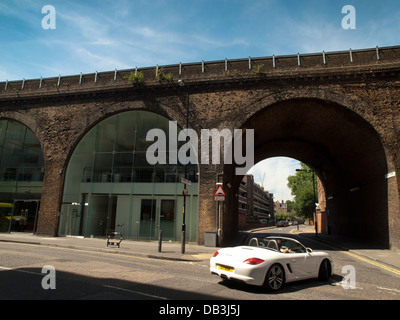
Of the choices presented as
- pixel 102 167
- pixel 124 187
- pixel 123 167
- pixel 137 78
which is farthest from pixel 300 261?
pixel 102 167

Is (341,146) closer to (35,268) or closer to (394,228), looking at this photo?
(394,228)

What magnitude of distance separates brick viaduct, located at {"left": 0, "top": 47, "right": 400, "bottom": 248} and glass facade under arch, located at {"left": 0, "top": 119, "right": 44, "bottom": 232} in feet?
3.77

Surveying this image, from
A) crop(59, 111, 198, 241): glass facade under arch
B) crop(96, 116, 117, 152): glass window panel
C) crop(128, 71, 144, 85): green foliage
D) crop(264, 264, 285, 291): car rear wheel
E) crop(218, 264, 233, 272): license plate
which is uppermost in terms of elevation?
crop(128, 71, 144, 85): green foliage

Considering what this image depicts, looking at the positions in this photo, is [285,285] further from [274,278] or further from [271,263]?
[271,263]

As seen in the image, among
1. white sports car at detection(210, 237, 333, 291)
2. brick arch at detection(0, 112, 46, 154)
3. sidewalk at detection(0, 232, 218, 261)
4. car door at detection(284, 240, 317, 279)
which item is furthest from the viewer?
brick arch at detection(0, 112, 46, 154)

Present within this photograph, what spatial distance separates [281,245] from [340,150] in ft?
56.5

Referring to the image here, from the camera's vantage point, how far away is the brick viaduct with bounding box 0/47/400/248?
54.3 ft

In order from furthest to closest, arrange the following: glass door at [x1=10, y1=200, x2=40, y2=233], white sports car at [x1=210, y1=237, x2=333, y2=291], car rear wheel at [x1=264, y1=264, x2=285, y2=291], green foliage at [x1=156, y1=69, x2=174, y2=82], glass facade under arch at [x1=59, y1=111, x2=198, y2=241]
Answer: glass door at [x1=10, y1=200, x2=40, y2=233] < green foliage at [x1=156, y1=69, x2=174, y2=82] < glass facade under arch at [x1=59, y1=111, x2=198, y2=241] < car rear wheel at [x1=264, y1=264, x2=285, y2=291] < white sports car at [x1=210, y1=237, x2=333, y2=291]

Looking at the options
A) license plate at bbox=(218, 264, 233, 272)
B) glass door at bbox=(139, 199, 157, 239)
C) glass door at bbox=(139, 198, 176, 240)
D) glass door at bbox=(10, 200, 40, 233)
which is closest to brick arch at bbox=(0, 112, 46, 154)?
glass door at bbox=(10, 200, 40, 233)

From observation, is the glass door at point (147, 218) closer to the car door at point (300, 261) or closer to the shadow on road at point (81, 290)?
the shadow on road at point (81, 290)

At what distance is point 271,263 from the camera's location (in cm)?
627

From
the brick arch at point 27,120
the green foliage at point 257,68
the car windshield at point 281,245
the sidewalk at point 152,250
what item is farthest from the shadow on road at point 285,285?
the brick arch at point 27,120

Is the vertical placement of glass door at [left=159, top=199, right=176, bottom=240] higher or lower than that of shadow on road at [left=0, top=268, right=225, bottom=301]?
higher

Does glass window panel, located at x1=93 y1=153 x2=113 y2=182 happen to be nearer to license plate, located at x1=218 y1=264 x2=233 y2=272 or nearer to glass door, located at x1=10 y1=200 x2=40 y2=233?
glass door, located at x1=10 y1=200 x2=40 y2=233
